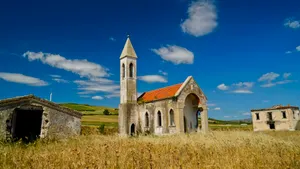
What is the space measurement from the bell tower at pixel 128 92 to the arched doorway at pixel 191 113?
260 inches

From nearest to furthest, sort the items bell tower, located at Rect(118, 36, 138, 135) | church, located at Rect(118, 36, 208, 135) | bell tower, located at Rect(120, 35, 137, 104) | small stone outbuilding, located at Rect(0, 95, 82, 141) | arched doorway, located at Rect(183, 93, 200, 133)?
small stone outbuilding, located at Rect(0, 95, 82, 141) < church, located at Rect(118, 36, 208, 135) < arched doorway, located at Rect(183, 93, 200, 133) < bell tower, located at Rect(118, 36, 138, 135) < bell tower, located at Rect(120, 35, 137, 104)

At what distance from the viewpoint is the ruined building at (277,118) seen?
4634 cm

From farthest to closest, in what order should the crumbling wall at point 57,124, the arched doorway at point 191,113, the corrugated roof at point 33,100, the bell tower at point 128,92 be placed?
the bell tower at point 128,92
the arched doorway at point 191,113
the crumbling wall at point 57,124
the corrugated roof at point 33,100

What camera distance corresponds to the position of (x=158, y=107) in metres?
26.2

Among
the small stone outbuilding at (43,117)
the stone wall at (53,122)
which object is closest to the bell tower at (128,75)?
the small stone outbuilding at (43,117)

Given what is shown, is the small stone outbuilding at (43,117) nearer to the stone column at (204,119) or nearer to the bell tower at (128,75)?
the bell tower at (128,75)

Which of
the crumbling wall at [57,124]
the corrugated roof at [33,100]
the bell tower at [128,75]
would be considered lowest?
the crumbling wall at [57,124]

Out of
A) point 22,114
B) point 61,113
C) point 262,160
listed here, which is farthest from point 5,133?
point 262,160

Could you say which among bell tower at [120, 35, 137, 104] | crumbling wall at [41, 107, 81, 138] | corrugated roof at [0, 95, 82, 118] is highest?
bell tower at [120, 35, 137, 104]

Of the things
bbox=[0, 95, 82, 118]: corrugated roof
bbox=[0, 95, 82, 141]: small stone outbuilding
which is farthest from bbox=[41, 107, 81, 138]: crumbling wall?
bbox=[0, 95, 82, 118]: corrugated roof

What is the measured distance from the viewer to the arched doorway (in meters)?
27.3

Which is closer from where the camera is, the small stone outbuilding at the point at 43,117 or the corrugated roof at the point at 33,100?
the small stone outbuilding at the point at 43,117

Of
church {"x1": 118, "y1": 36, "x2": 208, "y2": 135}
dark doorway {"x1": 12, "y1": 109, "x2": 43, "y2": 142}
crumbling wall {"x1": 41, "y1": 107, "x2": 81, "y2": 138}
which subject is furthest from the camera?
church {"x1": 118, "y1": 36, "x2": 208, "y2": 135}

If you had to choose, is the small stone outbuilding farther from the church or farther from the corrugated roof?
the church
